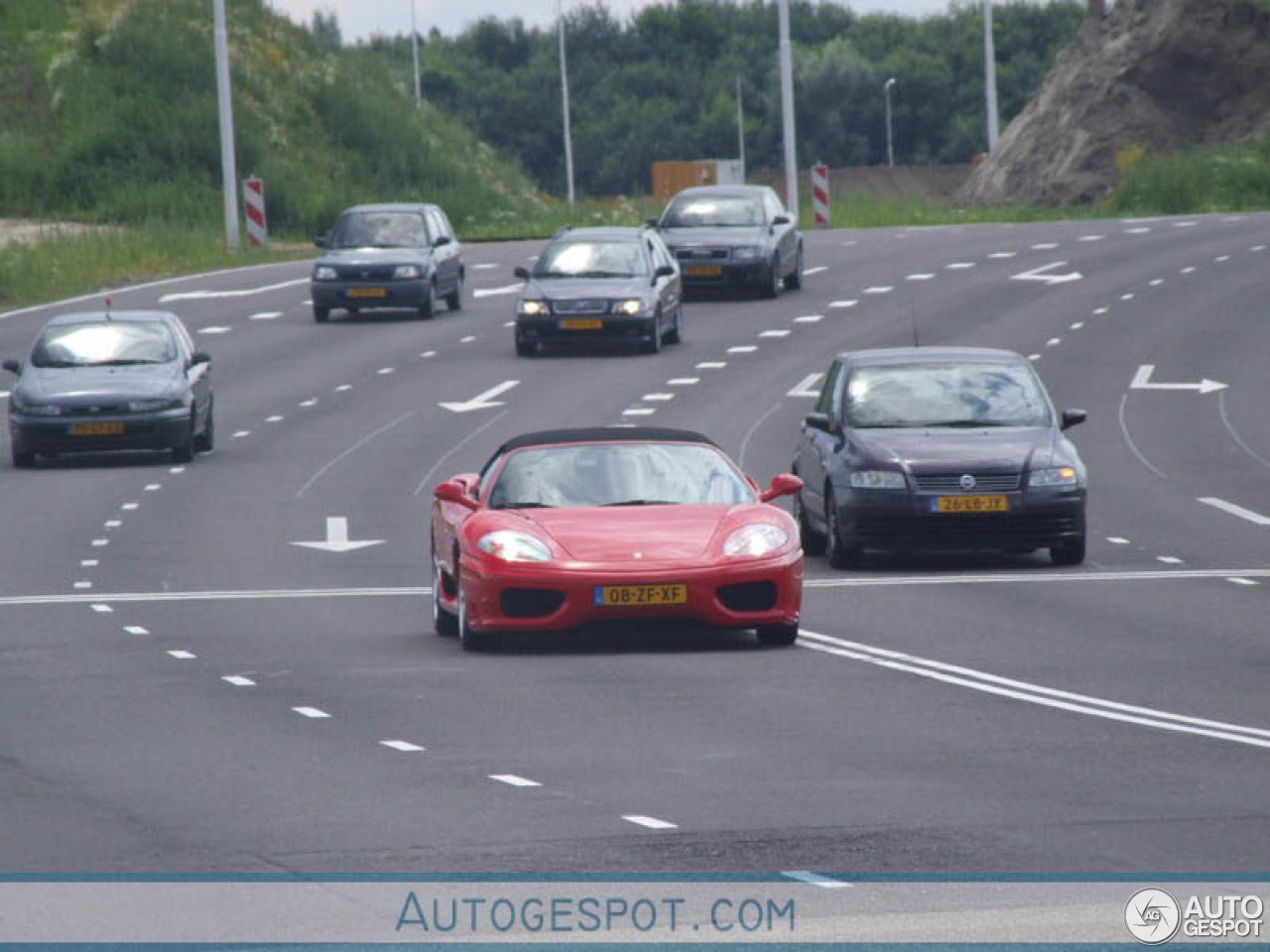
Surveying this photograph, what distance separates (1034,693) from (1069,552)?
7.53 metres

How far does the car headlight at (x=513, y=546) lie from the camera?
16.1 metres

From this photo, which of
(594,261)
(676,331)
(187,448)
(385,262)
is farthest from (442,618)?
(385,262)

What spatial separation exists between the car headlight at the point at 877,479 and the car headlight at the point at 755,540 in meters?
4.77

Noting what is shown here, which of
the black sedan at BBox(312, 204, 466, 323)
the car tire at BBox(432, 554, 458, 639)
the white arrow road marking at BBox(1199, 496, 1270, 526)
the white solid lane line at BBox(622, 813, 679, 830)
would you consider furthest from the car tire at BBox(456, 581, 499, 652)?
the black sedan at BBox(312, 204, 466, 323)

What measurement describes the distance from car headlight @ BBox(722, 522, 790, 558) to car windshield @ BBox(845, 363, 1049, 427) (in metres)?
5.94

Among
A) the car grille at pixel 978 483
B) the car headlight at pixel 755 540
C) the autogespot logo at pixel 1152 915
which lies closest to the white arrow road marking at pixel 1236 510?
the car grille at pixel 978 483

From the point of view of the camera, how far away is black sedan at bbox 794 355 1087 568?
69.1 feet

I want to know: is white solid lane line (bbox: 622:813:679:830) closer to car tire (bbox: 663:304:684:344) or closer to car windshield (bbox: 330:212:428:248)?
car tire (bbox: 663:304:684:344)

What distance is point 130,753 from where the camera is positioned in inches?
489

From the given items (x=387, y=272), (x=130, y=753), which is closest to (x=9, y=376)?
(x=387, y=272)

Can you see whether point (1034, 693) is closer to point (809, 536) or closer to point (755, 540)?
point (755, 540)

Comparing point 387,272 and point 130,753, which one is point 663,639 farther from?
point 387,272

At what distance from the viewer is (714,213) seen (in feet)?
153

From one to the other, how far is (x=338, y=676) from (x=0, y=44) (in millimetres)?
66133
